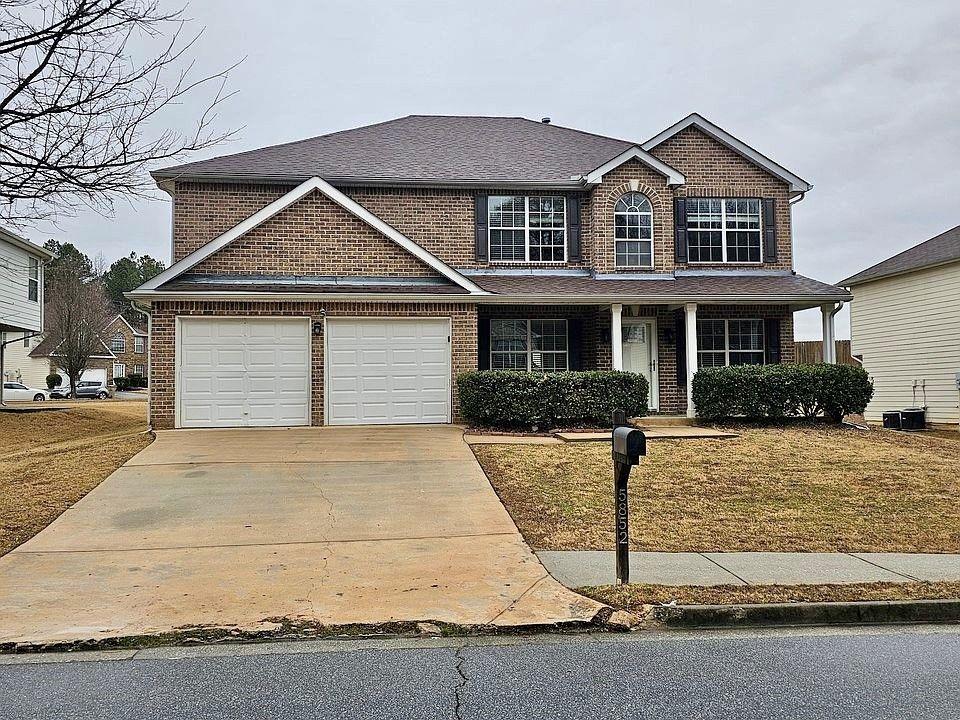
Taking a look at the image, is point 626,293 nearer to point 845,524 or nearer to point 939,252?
point 845,524

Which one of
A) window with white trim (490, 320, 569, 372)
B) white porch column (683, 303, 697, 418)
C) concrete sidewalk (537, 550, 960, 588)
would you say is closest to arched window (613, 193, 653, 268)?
white porch column (683, 303, 697, 418)

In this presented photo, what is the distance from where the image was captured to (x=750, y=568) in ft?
23.8

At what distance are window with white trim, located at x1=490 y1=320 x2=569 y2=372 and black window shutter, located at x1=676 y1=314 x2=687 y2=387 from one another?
8.58 ft

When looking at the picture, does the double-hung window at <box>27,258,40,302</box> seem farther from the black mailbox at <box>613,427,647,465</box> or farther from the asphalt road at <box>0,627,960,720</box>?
the black mailbox at <box>613,427,647,465</box>

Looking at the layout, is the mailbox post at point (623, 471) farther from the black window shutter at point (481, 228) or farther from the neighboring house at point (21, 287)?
the neighboring house at point (21, 287)

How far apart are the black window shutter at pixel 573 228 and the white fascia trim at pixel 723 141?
2.27 m

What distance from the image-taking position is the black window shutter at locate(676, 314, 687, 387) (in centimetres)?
1864

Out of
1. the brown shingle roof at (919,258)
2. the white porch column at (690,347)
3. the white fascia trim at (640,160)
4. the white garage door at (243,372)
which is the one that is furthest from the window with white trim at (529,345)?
the brown shingle roof at (919,258)

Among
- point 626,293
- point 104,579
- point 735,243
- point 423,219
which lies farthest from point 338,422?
point 735,243

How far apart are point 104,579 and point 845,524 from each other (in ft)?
25.1

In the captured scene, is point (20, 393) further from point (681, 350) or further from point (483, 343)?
point (681, 350)

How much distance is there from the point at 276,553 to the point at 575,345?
11.8 meters

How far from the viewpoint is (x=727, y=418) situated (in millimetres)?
16844

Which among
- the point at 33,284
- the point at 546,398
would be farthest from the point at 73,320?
the point at 546,398
